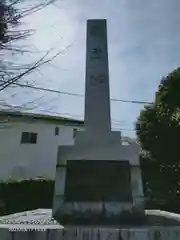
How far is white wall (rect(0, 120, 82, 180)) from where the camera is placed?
64.5 feet

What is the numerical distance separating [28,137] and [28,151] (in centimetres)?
75

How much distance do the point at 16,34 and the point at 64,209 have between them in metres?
3.42

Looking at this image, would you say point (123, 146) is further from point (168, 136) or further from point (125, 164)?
point (168, 136)

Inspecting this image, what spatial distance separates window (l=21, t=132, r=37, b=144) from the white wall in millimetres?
170

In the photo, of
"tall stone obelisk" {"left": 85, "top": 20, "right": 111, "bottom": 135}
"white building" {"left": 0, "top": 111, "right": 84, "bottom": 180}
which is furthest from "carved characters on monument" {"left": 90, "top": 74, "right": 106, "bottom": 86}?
"white building" {"left": 0, "top": 111, "right": 84, "bottom": 180}

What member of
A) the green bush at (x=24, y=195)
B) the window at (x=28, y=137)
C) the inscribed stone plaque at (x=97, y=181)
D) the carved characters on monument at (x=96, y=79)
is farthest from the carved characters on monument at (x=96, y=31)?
the window at (x=28, y=137)

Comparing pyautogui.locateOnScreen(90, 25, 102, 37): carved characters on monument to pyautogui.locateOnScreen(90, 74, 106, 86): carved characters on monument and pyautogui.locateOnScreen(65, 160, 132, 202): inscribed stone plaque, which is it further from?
pyautogui.locateOnScreen(65, 160, 132, 202): inscribed stone plaque

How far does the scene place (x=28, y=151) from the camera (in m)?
20.0

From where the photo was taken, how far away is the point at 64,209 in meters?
6.50

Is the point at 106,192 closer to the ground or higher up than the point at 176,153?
closer to the ground

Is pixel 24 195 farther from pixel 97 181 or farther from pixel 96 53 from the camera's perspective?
pixel 96 53

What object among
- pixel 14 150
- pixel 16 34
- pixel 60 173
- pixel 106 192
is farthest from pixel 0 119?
pixel 14 150

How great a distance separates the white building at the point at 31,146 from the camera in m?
19.7

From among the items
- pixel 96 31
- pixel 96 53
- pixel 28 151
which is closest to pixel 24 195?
pixel 28 151
